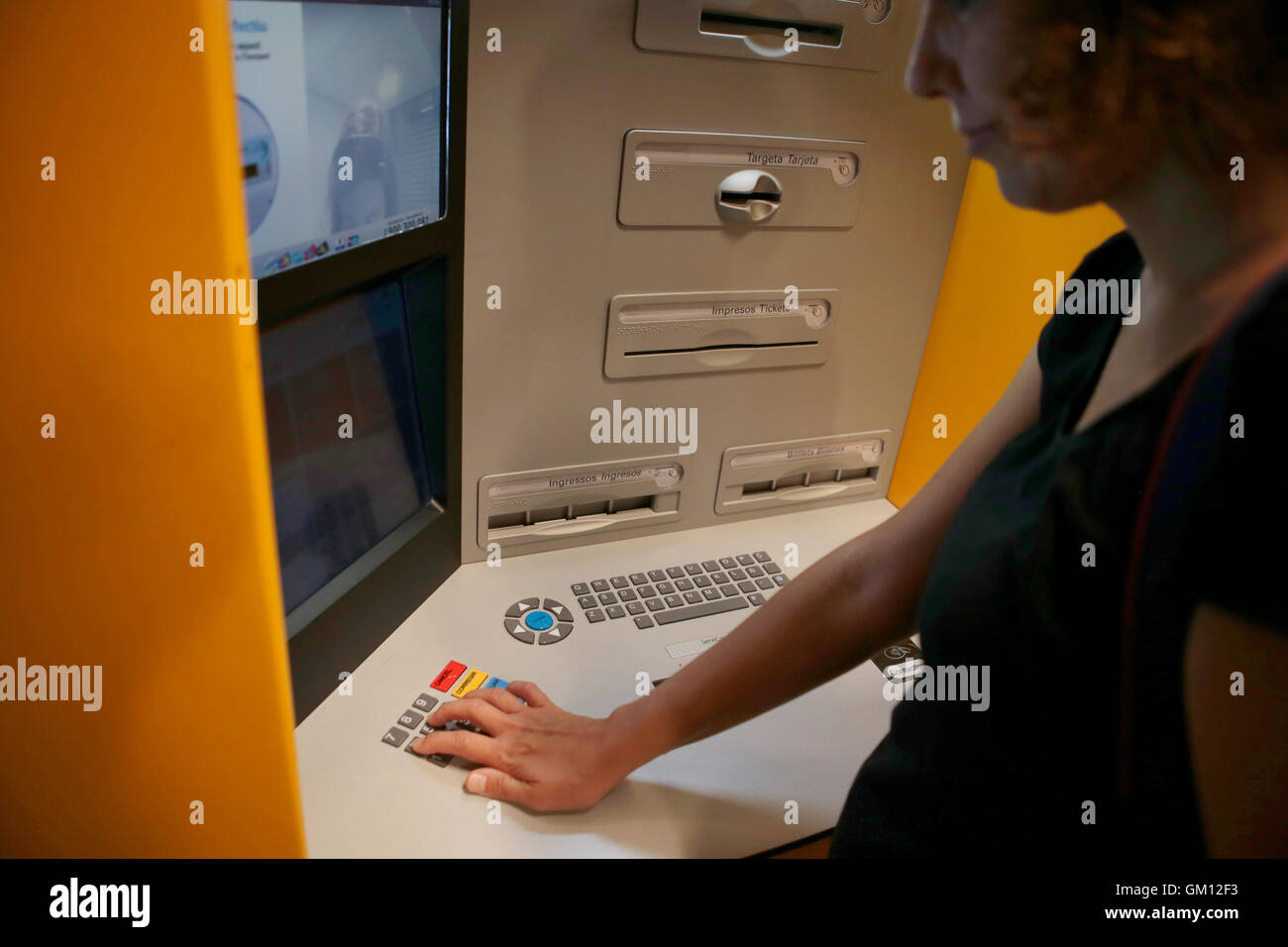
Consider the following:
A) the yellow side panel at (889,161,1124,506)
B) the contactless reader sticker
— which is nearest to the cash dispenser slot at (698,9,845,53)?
the yellow side panel at (889,161,1124,506)

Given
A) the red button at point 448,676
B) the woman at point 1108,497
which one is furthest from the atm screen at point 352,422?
the woman at point 1108,497

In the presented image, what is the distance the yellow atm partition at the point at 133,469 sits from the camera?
0.33 meters

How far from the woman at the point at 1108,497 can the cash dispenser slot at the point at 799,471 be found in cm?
48

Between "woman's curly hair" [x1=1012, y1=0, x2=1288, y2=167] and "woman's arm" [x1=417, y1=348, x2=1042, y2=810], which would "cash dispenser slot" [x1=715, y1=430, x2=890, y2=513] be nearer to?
"woman's arm" [x1=417, y1=348, x2=1042, y2=810]

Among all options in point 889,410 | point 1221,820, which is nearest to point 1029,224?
point 889,410

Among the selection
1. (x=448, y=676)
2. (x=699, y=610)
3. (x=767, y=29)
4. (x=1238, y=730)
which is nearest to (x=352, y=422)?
(x=448, y=676)

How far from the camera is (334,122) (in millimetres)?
622

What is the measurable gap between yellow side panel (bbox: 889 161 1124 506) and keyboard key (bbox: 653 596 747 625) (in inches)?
14.4

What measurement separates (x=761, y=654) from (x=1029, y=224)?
0.66 meters

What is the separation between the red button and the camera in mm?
819

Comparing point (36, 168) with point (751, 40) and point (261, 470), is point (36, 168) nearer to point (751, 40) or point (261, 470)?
point (261, 470)

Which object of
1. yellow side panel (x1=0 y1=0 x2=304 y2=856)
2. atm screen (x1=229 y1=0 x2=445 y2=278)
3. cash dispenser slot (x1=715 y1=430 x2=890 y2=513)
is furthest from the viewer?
cash dispenser slot (x1=715 y1=430 x2=890 y2=513)

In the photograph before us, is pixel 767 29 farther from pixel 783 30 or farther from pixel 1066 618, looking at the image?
pixel 1066 618
